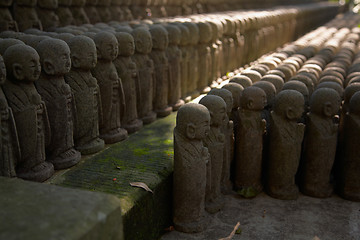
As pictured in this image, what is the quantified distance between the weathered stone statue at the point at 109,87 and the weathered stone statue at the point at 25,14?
1.82 metres

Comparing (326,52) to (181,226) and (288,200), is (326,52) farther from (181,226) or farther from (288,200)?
(181,226)

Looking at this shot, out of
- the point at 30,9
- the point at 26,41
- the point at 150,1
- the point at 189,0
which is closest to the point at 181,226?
the point at 26,41

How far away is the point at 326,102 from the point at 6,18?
4554mm

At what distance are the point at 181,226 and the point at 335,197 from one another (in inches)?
79.2

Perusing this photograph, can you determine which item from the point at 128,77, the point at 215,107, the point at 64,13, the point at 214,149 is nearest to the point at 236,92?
the point at 215,107

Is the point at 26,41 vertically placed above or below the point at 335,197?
above

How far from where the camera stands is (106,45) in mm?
4902

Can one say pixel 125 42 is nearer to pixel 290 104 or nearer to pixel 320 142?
pixel 290 104

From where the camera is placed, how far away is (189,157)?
3.94m

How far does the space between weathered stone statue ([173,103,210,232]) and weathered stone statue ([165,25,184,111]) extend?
2689 millimetres

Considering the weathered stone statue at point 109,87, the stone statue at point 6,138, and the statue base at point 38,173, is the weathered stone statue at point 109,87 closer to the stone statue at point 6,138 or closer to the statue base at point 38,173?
the statue base at point 38,173

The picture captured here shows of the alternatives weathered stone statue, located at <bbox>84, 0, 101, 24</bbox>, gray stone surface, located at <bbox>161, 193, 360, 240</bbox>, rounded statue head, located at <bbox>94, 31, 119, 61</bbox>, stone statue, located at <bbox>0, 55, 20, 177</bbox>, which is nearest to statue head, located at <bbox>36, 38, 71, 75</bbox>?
stone statue, located at <bbox>0, 55, 20, 177</bbox>

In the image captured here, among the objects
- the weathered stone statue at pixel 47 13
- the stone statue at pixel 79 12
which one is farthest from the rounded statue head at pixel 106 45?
the stone statue at pixel 79 12

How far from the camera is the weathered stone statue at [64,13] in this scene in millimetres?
7164
